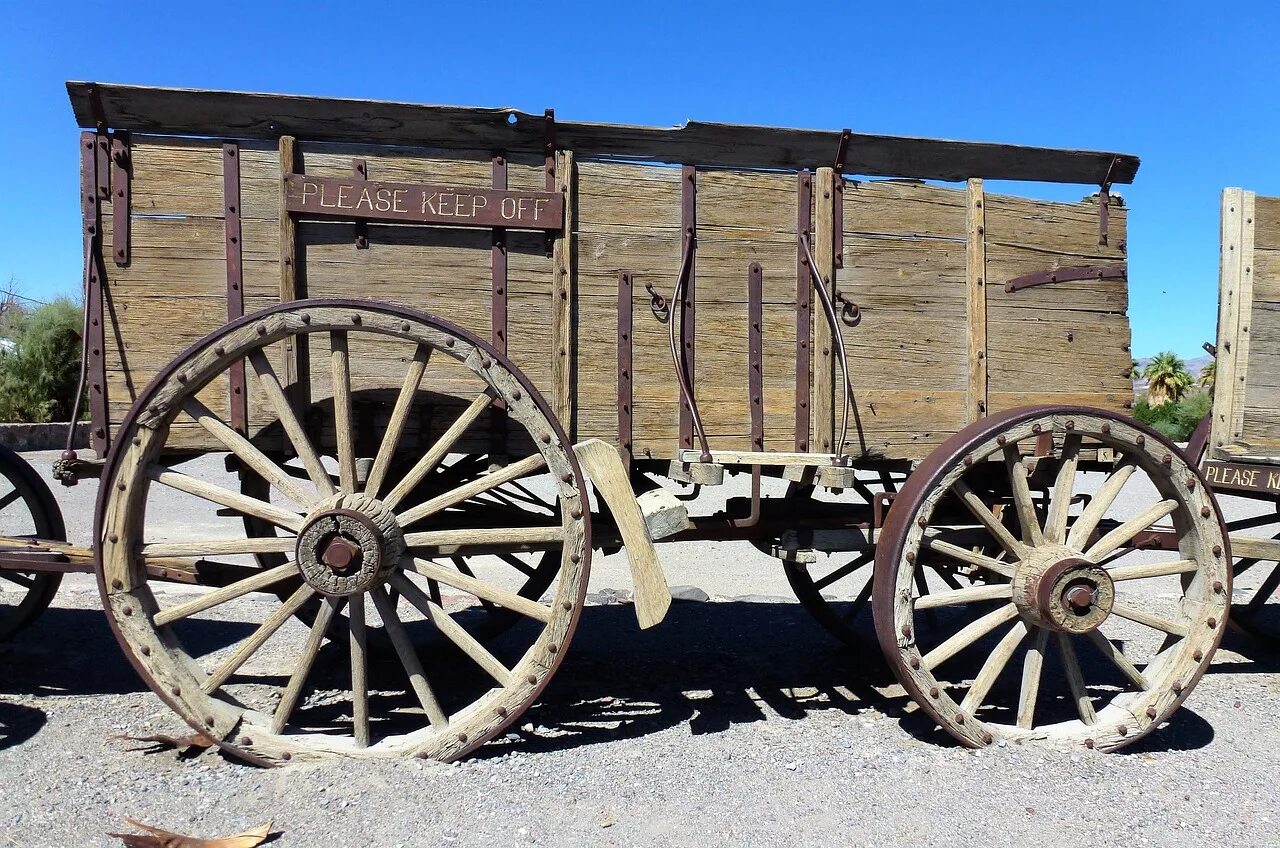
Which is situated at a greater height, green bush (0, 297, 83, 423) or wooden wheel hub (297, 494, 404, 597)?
green bush (0, 297, 83, 423)

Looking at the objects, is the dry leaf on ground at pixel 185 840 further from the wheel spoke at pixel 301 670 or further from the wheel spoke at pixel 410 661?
the wheel spoke at pixel 410 661

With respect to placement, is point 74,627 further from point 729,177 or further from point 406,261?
point 729,177

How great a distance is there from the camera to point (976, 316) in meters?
3.38

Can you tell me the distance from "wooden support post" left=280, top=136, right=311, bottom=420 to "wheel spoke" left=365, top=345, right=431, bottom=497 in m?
0.45

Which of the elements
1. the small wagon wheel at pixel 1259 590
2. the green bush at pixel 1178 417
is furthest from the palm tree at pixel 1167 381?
the small wagon wheel at pixel 1259 590

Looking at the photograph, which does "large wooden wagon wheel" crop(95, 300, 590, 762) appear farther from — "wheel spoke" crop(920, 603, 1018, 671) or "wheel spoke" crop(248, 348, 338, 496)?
"wheel spoke" crop(920, 603, 1018, 671)

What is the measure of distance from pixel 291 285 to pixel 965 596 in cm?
279

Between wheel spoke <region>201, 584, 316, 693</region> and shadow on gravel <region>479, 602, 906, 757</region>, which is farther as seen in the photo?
shadow on gravel <region>479, 602, 906, 757</region>

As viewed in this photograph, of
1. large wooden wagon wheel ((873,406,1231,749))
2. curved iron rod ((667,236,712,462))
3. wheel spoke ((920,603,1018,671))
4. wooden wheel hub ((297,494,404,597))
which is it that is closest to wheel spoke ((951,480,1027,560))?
large wooden wagon wheel ((873,406,1231,749))

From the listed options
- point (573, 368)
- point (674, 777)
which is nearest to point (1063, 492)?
point (674, 777)

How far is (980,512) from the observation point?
307 cm

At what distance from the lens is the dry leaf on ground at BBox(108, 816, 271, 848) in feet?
7.86

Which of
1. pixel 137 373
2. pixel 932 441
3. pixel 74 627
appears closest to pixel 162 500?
pixel 74 627

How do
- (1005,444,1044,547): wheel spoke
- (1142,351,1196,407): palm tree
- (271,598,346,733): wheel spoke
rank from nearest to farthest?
1. (271,598,346,733): wheel spoke
2. (1005,444,1044,547): wheel spoke
3. (1142,351,1196,407): palm tree
